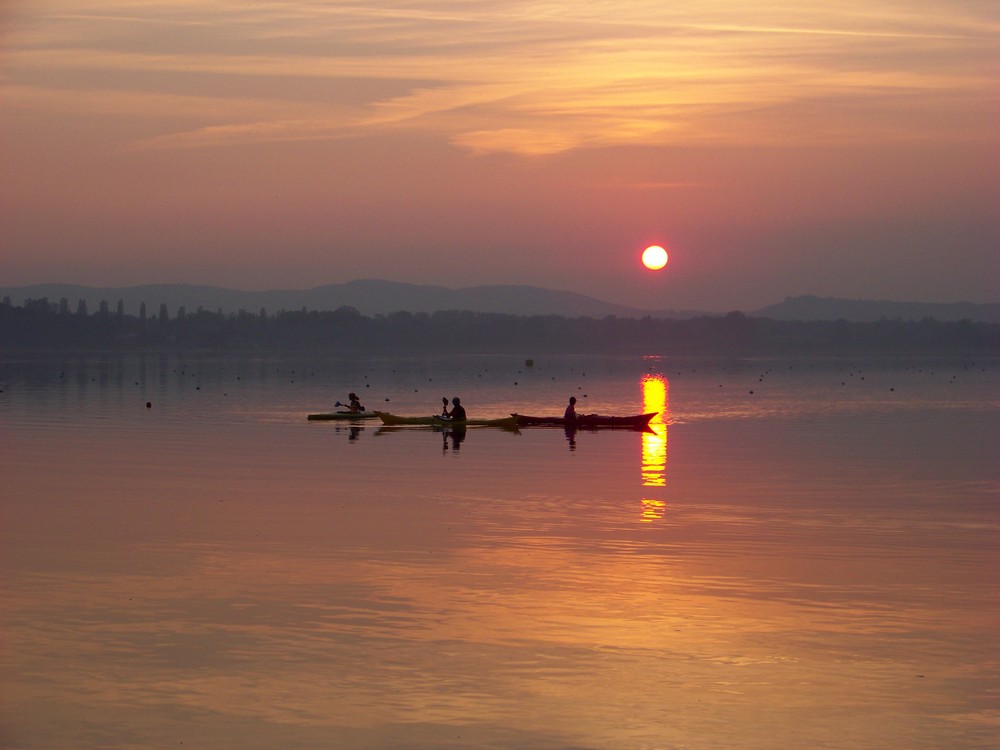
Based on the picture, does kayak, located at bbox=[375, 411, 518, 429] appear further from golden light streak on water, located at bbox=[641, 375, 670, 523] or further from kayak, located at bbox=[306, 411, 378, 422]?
golden light streak on water, located at bbox=[641, 375, 670, 523]

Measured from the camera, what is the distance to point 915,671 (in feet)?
50.9

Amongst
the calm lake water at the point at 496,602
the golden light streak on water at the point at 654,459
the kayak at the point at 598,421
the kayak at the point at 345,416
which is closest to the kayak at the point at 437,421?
the kayak at the point at 598,421

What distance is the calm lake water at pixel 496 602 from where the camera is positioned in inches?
544

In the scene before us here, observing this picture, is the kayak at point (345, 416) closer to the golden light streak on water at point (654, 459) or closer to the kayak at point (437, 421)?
the kayak at point (437, 421)

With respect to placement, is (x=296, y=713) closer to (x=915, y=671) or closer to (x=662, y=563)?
(x=915, y=671)

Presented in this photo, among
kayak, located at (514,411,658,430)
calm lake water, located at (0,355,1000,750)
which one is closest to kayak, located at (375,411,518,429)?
kayak, located at (514,411,658,430)

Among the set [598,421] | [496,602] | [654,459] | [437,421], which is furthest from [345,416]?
[496,602]

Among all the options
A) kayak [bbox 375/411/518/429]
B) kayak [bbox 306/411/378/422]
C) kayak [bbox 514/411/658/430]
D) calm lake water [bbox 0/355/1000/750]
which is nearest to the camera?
calm lake water [bbox 0/355/1000/750]

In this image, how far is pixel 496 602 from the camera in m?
19.2

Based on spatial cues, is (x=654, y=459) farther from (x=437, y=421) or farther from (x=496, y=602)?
(x=496, y=602)

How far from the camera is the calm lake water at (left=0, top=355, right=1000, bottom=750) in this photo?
45.3 feet

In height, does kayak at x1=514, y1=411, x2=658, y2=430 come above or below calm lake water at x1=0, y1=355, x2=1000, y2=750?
above

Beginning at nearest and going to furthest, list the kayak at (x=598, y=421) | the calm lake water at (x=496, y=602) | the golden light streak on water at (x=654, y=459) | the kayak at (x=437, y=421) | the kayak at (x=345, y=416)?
the calm lake water at (x=496, y=602) < the golden light streak on water at (x=654, y=459) < the kayak at (x=437, y=421) < the kayak at (x=598, y=421) < the kayak at (x=345, y=416)

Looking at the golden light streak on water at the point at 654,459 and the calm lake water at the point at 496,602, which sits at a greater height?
the golden light streak on water at the point at 654,459
